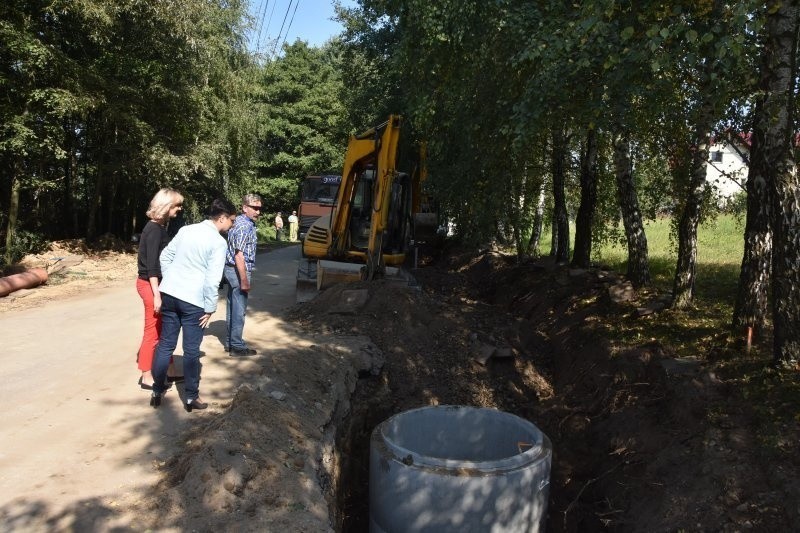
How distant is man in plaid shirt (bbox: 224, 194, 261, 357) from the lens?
6297 mm

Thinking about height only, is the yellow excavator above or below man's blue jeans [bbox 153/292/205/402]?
above

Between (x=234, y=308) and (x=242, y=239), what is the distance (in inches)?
29.9

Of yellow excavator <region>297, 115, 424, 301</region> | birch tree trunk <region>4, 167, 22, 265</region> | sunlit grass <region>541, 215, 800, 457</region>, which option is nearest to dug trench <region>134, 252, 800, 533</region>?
sunlit grass <region>541, 215, 800, 457</region>

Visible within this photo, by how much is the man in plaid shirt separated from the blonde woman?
1.09m

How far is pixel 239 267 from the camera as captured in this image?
6.23 m

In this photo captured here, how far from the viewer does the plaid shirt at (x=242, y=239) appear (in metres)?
6.32

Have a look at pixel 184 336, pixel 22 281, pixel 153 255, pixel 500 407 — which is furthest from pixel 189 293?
pixel 22 281

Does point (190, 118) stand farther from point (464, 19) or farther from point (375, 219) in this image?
point (464, 19)

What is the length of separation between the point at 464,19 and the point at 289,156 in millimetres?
31140

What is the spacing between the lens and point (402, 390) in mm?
7457

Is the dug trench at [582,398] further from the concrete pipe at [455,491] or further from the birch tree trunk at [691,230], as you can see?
the birch tree trunk at [691,230]

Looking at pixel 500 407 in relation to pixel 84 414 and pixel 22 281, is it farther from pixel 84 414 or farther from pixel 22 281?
pixel 22 281

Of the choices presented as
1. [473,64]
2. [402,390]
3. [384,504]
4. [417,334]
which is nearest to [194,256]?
[384,504]

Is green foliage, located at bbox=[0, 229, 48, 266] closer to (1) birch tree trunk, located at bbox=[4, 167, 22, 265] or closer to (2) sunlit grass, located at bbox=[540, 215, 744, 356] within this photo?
(1) birch tree trunk, located at bbox=[4, 167, 22, 265]
